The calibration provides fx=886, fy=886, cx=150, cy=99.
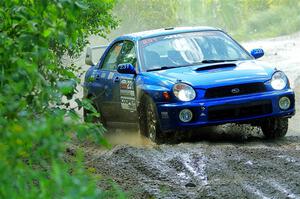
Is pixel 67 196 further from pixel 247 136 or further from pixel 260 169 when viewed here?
pixel 247 136

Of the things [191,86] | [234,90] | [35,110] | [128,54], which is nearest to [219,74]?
[234,90]

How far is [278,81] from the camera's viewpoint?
10.2 meters

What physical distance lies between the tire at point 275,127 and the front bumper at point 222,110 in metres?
0.30

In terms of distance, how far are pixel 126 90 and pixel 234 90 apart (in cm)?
175

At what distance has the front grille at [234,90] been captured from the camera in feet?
32.3

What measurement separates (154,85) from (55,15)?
517cm

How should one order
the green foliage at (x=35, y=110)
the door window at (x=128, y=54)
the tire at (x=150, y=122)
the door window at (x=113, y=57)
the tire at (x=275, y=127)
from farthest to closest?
the door window at (x=113, y=57) < the door window at (x=128, y=54) < the tire at (x=275, y=127) < the tire at (x=150, y=122) < the green foliage at (x=35, y=110)

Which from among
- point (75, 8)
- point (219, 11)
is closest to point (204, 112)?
point (75, 8)

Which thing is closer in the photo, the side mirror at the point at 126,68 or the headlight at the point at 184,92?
the headlight at the point at 184,92

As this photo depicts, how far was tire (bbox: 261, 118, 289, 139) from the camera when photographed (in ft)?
34.0

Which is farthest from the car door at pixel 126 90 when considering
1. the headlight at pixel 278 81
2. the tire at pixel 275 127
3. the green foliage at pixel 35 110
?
the green foliage at pixel 35 110

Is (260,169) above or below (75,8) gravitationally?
below

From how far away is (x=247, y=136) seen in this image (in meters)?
10.8

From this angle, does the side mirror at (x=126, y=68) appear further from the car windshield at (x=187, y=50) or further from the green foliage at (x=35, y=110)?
the green foliage at (x=35, y=110)
